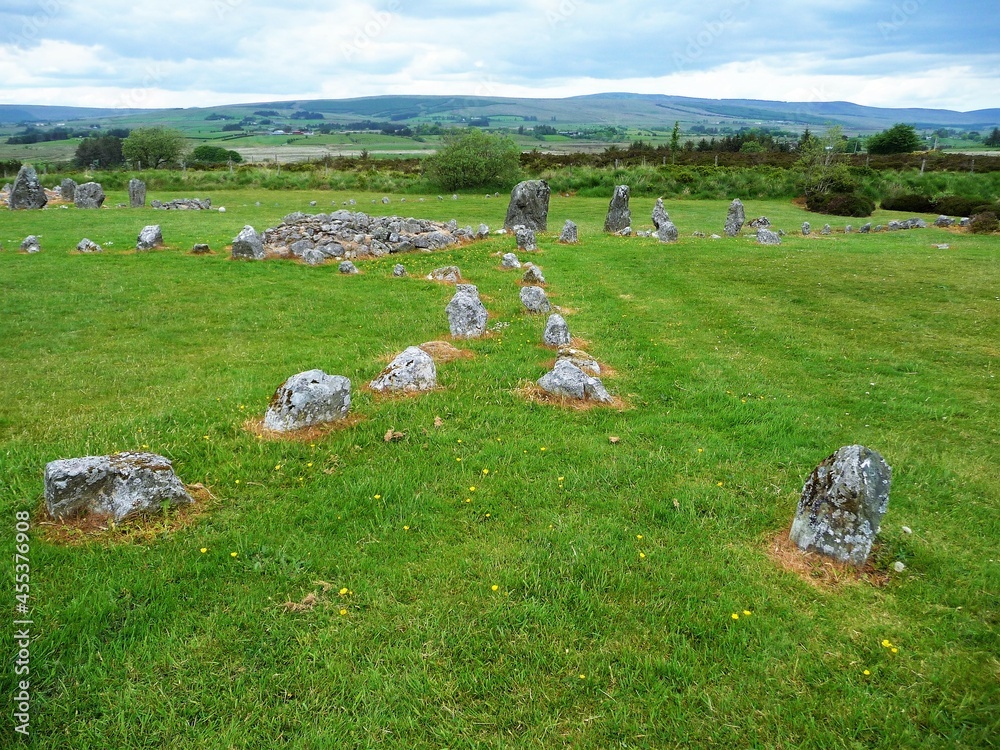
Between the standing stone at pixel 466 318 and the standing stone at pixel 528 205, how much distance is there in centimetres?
1818

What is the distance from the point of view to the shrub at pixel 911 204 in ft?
139

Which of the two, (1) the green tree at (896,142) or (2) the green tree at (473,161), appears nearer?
(2) the green tree at (473,161)

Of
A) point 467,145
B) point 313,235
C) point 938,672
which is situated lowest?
point 938,672

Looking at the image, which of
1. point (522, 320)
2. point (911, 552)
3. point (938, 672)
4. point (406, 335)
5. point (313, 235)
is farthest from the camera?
point (313, 235)

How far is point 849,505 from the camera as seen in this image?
6.44 metres

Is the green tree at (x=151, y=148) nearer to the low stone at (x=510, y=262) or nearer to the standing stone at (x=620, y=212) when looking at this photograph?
the standing stone at (x=620, y=212)

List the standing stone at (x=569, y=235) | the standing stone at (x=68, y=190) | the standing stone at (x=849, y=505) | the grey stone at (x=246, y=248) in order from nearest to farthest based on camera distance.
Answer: the standing stone at (x=849, y=505), the grey stone at (x=246, y=248), the standing stone at (x=569, y=235), the standing stone at (x=68, y=190)

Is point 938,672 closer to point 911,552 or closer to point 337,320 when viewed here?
point 911,552

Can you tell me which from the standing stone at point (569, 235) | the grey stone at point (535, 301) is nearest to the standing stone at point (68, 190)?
the standing stone at point (569, 235)

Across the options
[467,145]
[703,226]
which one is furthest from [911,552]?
[467,145]

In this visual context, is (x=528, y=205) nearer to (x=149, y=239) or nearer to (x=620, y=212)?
(x=620, y=212)

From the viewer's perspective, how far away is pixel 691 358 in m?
13.4

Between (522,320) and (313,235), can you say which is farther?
(313,235)

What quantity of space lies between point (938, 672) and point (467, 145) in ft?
172
